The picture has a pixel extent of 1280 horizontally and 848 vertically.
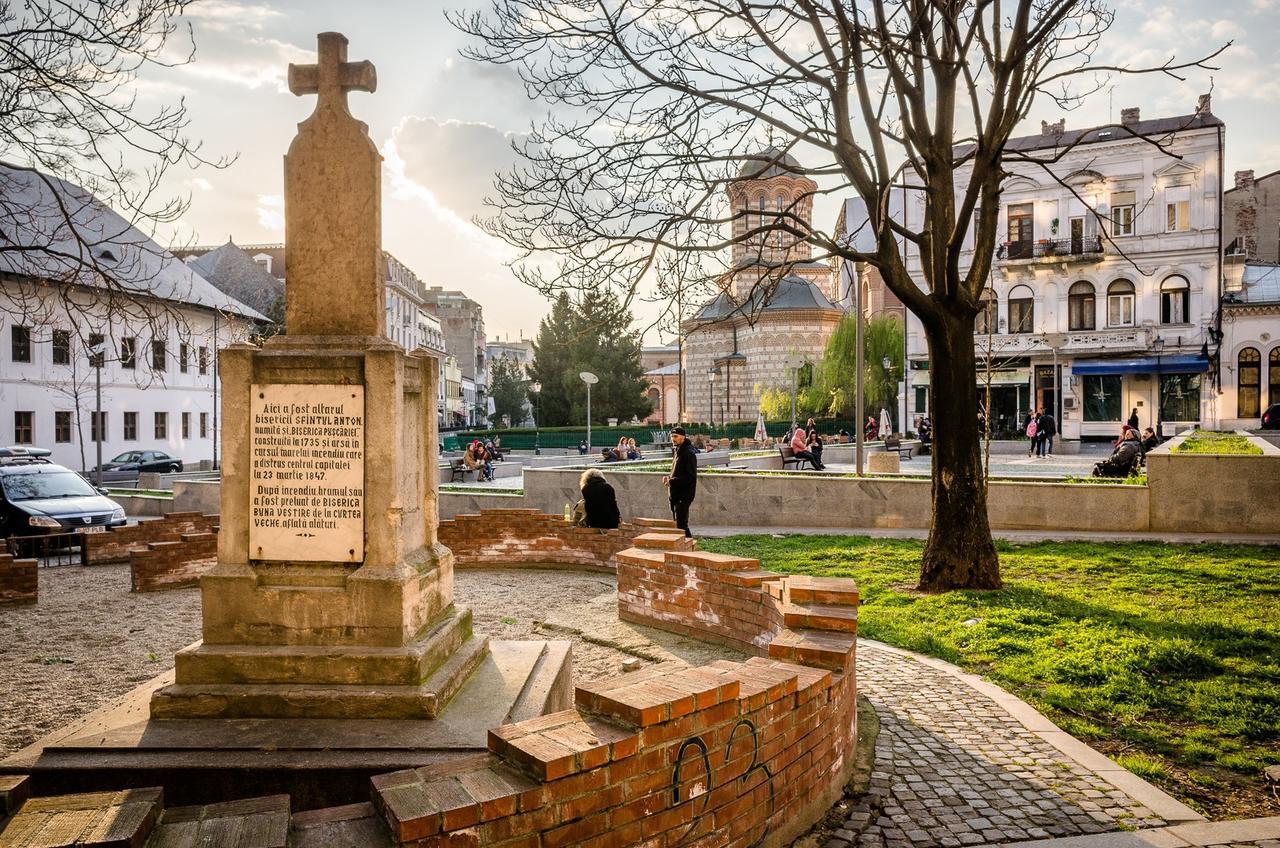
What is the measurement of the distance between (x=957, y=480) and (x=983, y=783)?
564 cm

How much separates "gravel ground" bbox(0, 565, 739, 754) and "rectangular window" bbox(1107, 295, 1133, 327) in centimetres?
4240

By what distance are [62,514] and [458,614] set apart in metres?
13.1

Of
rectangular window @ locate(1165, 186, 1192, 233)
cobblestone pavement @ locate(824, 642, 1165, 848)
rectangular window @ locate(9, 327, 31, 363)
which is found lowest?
cobblestone pavement @ locate(824, 642, 1165, 848)

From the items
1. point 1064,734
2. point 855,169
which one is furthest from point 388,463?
point 855,169

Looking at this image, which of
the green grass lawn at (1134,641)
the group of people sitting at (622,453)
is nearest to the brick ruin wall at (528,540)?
the green grass lawn at (1134,641)

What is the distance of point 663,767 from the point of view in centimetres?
307

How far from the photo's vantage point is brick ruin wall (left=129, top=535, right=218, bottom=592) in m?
10.5

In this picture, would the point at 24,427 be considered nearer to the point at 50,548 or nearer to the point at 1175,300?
the point at 50,548

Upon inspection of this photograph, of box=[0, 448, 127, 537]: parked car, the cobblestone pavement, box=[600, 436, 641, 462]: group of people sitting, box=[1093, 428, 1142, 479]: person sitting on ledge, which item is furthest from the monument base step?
box=[600, 436, 641, 462]: group of people sitting

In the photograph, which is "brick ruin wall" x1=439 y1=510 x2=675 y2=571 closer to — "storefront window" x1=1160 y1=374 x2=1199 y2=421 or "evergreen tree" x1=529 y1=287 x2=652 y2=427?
"storefront window" x1=1160 y1=374 x2=1199 y2=421

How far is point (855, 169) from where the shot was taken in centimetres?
977

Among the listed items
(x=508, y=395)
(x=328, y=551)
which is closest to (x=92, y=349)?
(x=328, y=551)

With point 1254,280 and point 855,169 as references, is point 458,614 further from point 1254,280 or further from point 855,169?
point 1254,280

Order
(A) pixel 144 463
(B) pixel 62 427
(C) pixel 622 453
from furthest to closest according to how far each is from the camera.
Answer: (B) pixel 62 427
(A) pixel 144 463
(C) pixel 622 453
